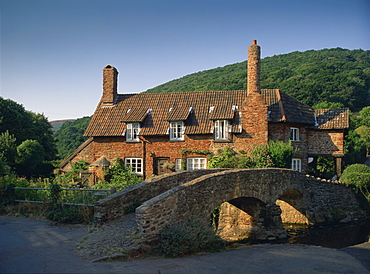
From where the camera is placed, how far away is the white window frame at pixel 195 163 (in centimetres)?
2334

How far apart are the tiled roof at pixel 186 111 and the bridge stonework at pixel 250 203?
526cm

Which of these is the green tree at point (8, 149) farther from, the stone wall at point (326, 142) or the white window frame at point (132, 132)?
the stone wall at point (326, 142)

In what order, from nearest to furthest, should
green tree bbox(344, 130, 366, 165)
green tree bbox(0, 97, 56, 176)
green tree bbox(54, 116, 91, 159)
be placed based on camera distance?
1. green tree bbox(0, 97, 56, 176)
2. green tree bbox(344, 130, 366, 165)
3. green tree bbox(54, 116, 91, 159)

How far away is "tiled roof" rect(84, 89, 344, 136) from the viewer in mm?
23391

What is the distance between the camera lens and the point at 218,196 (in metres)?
13.2

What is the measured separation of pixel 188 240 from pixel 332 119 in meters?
19.6

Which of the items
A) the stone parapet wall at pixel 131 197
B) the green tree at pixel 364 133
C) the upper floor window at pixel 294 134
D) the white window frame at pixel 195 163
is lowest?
the stone parapet wall at pixel 131 197

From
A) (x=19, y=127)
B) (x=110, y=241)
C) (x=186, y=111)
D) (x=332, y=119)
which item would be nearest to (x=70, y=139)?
(x=19, y=127)

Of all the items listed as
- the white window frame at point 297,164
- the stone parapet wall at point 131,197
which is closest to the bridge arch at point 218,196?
the stone parapet wall at point 131,197

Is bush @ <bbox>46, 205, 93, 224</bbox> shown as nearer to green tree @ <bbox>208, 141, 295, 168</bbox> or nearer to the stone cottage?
the stone cottage

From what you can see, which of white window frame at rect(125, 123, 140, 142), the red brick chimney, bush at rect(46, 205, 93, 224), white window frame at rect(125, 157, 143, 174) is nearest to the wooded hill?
the red brick chimney

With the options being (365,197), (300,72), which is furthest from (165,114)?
(300,72)

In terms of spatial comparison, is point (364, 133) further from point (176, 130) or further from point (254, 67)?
point (176, 130)

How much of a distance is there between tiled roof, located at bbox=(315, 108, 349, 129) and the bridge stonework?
445cm
